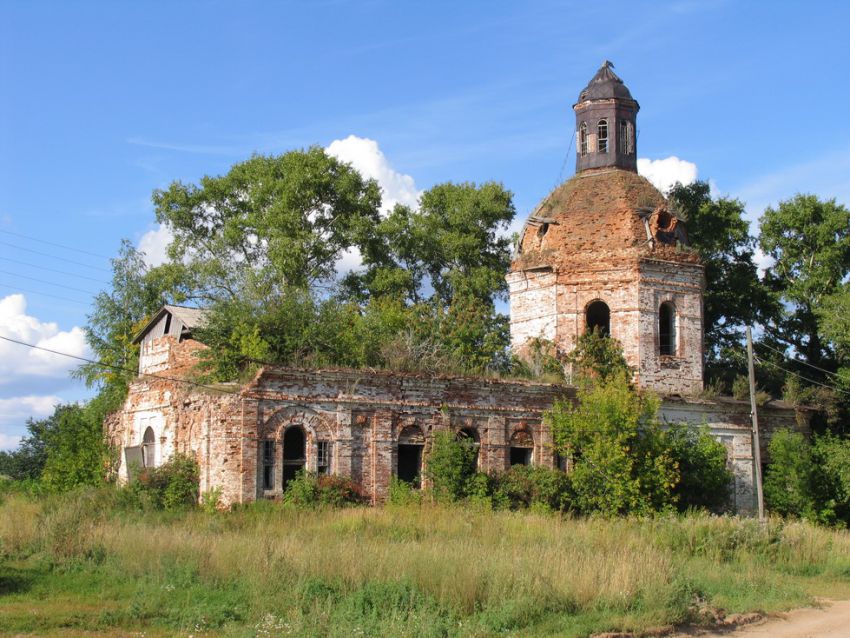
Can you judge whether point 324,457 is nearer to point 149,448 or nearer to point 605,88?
point 149,448

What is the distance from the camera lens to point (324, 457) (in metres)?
24.8

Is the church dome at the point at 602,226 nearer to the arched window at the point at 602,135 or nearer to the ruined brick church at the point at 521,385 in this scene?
the ruined brick church at the point at 521,385

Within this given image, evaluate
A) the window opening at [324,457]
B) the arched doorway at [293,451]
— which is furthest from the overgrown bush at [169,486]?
the window opening at [324,457]

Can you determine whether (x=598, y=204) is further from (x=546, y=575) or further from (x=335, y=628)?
(x=335, y=628)

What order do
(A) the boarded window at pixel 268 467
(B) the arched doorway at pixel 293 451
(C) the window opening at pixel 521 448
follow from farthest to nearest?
(C) the window opening at pixel 521 448 → (B) the arched doorway at pixel 293 451 → (A) the boarded window at pixel 268 467

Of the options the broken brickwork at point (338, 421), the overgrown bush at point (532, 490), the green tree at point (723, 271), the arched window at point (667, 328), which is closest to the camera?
the broken brickwork at point (338, 421)

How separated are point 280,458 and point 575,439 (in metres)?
7.47

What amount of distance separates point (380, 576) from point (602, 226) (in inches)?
721

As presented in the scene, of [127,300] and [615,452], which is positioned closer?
[615,452]

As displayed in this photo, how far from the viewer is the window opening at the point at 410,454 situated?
2566 centimetres

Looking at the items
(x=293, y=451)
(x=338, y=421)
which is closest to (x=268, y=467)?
(x=293, y=451)

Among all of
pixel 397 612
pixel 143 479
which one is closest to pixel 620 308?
pixel 143 479

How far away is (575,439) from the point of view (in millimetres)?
26109

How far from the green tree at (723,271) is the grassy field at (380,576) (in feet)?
60.8
